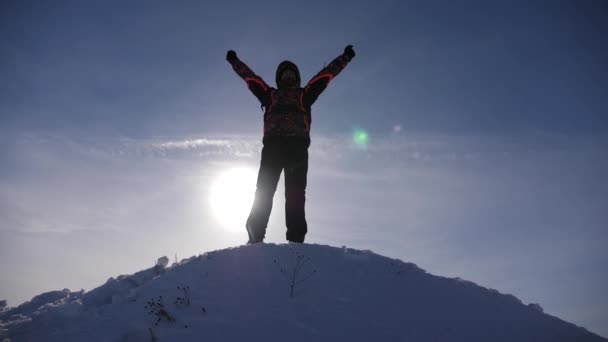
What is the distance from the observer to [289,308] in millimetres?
3582

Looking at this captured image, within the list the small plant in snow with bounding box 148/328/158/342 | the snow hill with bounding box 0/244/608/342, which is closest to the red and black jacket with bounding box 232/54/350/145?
the snow hill with bounding box 0/244/608/342

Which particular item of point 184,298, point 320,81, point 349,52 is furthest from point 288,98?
point 184,298

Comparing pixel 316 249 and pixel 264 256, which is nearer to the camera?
pixel 264 256

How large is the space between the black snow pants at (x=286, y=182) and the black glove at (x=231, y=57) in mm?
1798

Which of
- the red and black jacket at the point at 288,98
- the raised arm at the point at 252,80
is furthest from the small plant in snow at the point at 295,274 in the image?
the raised arm at the point at 252,80

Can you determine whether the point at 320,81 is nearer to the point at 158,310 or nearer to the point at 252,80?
the point at 252,80

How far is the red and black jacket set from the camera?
6.72 m

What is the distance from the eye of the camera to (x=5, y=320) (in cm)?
441

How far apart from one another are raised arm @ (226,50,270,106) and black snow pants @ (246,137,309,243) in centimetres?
90

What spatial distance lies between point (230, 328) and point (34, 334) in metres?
1.94

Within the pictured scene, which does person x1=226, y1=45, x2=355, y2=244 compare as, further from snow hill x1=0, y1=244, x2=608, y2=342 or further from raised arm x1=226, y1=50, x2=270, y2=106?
snow hill x1=0, y1=244, x2=608, y2=342

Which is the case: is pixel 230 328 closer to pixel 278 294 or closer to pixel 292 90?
pixel 278 294

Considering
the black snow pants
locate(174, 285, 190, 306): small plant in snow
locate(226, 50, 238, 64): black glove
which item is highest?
locate(226, 50, 238, 64): black glove

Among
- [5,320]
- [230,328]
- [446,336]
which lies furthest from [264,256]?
[5,320]
